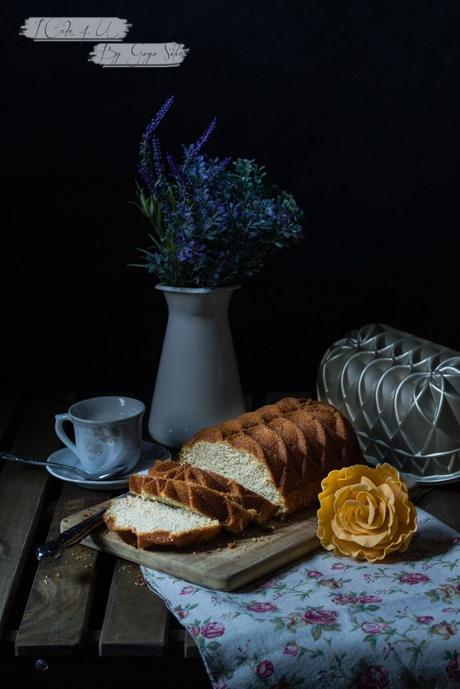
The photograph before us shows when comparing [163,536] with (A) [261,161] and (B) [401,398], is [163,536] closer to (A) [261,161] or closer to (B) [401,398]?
(B) [401,398]

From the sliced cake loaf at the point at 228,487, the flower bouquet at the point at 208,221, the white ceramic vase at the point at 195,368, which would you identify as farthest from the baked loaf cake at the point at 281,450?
the flower bouquet at the point at 208,221

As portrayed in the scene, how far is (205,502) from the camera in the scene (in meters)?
1.21

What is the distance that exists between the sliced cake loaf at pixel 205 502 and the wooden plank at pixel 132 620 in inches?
4.4

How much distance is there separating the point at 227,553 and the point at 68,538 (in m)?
0.20

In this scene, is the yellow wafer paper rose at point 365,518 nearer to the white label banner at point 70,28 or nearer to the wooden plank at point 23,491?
the wooden plank at point 23,491

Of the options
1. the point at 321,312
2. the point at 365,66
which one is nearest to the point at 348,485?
the point at 321,312

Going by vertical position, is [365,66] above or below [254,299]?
above

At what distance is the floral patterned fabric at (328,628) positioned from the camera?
972 mm

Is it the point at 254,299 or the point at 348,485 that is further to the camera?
the point at 254,299

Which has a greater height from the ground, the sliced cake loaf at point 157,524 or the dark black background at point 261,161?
the dark black background at point 261,161

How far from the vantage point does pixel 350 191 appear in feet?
6.07

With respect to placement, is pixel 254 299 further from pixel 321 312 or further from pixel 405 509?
pixel 405 509

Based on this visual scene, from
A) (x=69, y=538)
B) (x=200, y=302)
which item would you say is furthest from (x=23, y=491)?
(x=200, y=302)

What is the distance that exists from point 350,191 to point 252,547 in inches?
35.5
